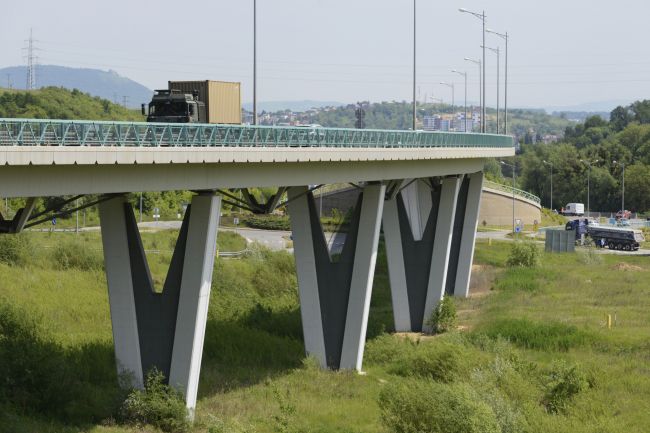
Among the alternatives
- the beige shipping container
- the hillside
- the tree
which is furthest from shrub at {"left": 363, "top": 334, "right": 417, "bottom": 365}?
the tree

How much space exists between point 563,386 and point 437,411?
880 cm

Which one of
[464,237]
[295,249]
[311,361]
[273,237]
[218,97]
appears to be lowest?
[311,361]

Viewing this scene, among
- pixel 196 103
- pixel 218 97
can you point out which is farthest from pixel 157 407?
pixel 218 97

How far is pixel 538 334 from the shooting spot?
45125mm

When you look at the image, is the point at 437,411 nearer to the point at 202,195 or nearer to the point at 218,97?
the point at 202,195

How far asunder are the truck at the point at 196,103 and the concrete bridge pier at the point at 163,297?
18.2 ft

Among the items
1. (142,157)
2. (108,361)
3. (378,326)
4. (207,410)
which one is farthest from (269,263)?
(142,157)

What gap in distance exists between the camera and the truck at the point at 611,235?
95.4 meters

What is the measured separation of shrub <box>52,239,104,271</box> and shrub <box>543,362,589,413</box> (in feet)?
81.2

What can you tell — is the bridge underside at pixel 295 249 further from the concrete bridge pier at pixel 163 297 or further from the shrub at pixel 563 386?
the shrub at pixel 563 386

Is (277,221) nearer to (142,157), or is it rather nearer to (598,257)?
(598,257)

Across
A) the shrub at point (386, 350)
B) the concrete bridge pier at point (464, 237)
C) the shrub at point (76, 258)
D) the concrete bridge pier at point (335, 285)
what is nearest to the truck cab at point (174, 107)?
the concrete bridge pier at point (335, 285)

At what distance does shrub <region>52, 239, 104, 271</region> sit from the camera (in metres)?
51.8

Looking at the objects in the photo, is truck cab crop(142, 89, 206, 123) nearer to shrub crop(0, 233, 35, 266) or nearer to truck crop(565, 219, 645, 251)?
shrub crop(0, 233, 35, 266)
